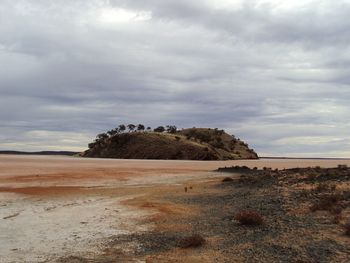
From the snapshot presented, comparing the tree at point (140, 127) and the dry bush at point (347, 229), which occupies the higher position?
the tree at point (140, 127)

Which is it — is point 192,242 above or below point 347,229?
below

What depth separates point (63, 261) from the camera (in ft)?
45.8

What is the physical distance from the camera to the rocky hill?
137125mm

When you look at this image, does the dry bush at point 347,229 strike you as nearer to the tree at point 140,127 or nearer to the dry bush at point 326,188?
the dry bush at point 326,188

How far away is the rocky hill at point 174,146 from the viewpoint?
450 feet

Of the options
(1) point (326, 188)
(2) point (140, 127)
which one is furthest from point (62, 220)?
(2) point (140, 127)

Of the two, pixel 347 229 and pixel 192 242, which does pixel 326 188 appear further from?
pixel 192 242

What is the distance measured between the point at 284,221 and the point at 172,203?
29.0 ft

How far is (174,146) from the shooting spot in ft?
463

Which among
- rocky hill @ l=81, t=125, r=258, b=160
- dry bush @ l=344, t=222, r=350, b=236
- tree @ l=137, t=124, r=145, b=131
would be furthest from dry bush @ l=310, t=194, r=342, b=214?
tree @ l=137, t=124, r=145, b=131

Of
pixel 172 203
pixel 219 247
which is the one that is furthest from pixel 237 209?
pixel 219 247

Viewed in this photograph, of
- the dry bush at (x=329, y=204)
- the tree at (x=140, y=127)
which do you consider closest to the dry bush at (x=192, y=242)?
the dry bush at (x=329, y=204)

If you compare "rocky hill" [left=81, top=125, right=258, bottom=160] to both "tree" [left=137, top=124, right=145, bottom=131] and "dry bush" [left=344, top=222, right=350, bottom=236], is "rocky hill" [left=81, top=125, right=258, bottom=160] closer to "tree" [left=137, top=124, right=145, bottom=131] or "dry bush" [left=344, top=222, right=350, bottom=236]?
"tree" [left=137, top=124, right=145, bottom=131]

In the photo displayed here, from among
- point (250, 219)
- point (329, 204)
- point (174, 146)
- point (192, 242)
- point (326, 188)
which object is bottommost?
point (192, 242)
